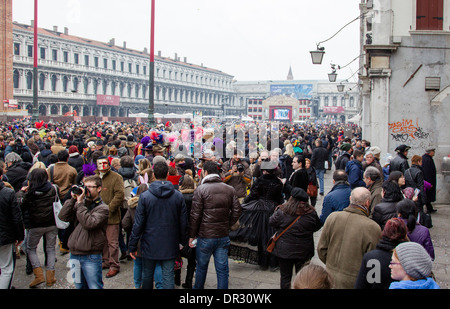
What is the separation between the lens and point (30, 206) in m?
5.50

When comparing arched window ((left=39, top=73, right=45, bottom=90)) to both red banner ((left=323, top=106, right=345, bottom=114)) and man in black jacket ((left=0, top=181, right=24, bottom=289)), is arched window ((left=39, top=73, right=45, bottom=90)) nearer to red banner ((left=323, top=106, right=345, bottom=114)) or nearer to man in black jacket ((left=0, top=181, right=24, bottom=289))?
man in black jacket ((left=0, top=181, right=24, bottom=289))

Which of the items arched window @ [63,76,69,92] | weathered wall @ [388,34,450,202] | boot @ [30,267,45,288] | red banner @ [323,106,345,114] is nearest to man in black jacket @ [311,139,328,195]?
weathered wall @ [388,34,450,202]

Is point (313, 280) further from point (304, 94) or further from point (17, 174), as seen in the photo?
point (304, 94)

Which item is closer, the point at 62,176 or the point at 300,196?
the point at 300,196

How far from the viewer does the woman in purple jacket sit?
4.03m

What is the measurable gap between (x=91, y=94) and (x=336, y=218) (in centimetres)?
6670

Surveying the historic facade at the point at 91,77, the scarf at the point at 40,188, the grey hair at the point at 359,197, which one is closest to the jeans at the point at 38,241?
the scarf at the point at 40,188

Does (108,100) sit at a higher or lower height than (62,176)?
higher

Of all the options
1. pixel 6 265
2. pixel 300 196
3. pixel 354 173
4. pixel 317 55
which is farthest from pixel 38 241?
pixel 317 55

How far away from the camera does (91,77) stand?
222 feet

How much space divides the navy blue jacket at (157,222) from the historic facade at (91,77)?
4150 cm

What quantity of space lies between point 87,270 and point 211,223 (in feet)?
4.46
